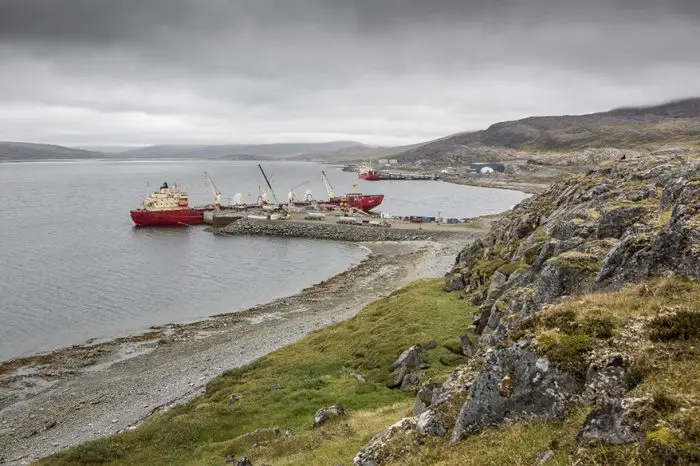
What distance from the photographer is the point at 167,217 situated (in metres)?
134

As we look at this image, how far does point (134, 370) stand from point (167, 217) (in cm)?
9852

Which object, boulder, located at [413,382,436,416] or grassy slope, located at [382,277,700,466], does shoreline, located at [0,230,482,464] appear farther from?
grassy slope, located at [382,277,700,466]

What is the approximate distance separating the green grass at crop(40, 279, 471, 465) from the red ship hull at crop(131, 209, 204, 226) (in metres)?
106

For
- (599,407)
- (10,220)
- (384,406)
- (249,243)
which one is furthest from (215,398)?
(10,220)

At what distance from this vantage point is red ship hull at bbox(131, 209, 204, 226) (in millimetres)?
130750

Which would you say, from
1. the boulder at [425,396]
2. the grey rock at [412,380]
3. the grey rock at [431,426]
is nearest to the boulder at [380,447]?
the grey rock at [431,426]

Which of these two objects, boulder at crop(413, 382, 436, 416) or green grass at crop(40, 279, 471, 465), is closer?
boulder at crop(413, 382, 436, 416)

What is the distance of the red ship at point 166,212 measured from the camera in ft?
430

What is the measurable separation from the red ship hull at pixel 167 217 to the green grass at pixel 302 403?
106m

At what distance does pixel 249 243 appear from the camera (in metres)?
109

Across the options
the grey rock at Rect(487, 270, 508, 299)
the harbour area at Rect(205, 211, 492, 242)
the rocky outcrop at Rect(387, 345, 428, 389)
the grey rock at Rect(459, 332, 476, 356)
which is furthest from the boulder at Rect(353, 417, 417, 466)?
the harbour area at Rect(205, 211, 492, 242)

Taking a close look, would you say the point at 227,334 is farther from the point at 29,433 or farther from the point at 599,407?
the point at 599,407

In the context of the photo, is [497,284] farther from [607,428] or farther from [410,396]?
[607,428]

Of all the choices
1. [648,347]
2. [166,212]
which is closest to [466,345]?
[648,347]
